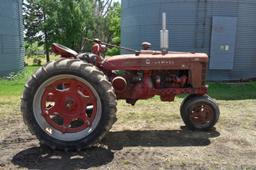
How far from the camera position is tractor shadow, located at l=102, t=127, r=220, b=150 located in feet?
18.6

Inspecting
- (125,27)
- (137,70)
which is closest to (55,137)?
(137,70)

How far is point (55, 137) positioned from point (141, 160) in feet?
4.37

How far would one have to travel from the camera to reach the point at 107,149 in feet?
17.7

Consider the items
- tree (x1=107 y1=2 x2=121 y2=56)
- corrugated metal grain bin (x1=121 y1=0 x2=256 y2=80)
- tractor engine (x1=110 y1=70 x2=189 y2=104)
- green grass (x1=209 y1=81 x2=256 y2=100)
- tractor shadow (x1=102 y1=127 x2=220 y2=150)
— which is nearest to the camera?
tractor shadow (x1=102 y1=127 x2=220 y2=150)

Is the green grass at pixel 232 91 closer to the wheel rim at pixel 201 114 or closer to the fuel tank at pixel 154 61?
the wheel rim at pixel 201 114

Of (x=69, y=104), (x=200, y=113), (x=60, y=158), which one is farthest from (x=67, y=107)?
(x=200, y=113)

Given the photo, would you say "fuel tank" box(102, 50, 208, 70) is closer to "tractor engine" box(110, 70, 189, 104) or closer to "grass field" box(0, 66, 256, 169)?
"tractor engine" box(110, 70, 189, 104)

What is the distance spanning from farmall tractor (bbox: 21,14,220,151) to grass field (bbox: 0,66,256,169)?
337mm

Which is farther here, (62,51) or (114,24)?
(114,24)

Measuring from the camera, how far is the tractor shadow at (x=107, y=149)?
4832 millimetres

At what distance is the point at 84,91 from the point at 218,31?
9901 mm

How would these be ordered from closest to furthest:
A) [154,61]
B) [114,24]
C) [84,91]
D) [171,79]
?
[84,91]
[154,61]
[171,79]
[114,24]

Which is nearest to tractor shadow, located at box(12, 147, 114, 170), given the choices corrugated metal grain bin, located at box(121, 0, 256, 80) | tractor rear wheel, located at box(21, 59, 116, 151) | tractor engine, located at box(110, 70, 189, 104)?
tractor rear wheel, located at box(21, 59, 116, 151)

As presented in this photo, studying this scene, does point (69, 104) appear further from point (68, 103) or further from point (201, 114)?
point (201, 114)
